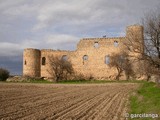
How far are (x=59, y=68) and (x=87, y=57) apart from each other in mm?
4983

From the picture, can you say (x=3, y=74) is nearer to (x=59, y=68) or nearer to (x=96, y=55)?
(x=59, y=68)

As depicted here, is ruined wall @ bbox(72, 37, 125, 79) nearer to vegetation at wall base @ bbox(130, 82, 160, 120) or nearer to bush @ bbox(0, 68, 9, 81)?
bush @ bbox(0, 68, 9, 81)

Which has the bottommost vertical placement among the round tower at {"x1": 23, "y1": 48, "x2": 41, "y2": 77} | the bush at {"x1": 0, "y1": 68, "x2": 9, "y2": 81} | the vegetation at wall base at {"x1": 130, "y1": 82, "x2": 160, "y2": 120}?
the vegetation at wall base at {"x1": 130, "y1": 82, "x2": 160, "y2": 120}

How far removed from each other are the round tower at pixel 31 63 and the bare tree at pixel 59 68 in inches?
102

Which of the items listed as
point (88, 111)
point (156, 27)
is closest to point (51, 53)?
point (156, 27)

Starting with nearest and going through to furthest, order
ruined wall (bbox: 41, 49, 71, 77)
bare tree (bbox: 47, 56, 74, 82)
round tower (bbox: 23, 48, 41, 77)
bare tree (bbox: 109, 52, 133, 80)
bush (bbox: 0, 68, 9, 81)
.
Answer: bare tree (bbox: 109, 52, 133, 80)
bare tree (bbox: 47, 56, 74, 82)
bush (bbox: 0, 68, 9, 81)
round tower (bbox: 23, 48, 41, 77)
ruined wall (bbox: 41, 49, 71, 77)

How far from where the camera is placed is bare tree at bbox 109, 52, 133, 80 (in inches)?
1812

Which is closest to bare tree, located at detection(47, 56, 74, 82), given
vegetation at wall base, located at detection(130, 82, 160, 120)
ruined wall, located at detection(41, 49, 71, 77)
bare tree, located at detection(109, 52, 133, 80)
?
ruined wall, located at detection(41, 49, 71, 77)

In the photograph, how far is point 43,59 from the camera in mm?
53094

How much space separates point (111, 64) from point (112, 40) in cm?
419

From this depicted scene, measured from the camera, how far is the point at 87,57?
1980 inches

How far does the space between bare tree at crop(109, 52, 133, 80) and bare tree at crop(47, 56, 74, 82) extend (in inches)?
275

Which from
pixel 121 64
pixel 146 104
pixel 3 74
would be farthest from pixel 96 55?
pixel 146 104

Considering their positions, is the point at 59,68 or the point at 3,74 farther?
the point at 3,74
